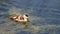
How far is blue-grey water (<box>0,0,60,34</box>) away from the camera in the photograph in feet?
36.9

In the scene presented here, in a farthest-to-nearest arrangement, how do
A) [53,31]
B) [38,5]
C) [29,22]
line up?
[38,5]
[29,22]
[53,31]

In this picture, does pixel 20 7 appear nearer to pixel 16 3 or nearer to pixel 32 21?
pixel 16 3

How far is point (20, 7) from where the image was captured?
554 inches

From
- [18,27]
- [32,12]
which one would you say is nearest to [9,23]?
[18,27]

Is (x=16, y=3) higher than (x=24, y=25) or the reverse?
higher

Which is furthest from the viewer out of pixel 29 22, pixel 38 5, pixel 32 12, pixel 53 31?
pixel 38 5

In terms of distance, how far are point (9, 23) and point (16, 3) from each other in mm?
3199

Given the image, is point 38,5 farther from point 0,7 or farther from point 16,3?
point 0,7

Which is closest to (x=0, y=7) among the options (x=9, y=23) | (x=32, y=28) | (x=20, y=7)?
(x=20, y=7)

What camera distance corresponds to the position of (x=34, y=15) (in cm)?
1305

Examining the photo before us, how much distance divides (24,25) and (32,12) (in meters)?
1.71

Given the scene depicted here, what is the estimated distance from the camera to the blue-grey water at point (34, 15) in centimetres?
1123

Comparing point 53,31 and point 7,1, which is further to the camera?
point 7,1

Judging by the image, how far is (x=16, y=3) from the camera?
48.3ft
